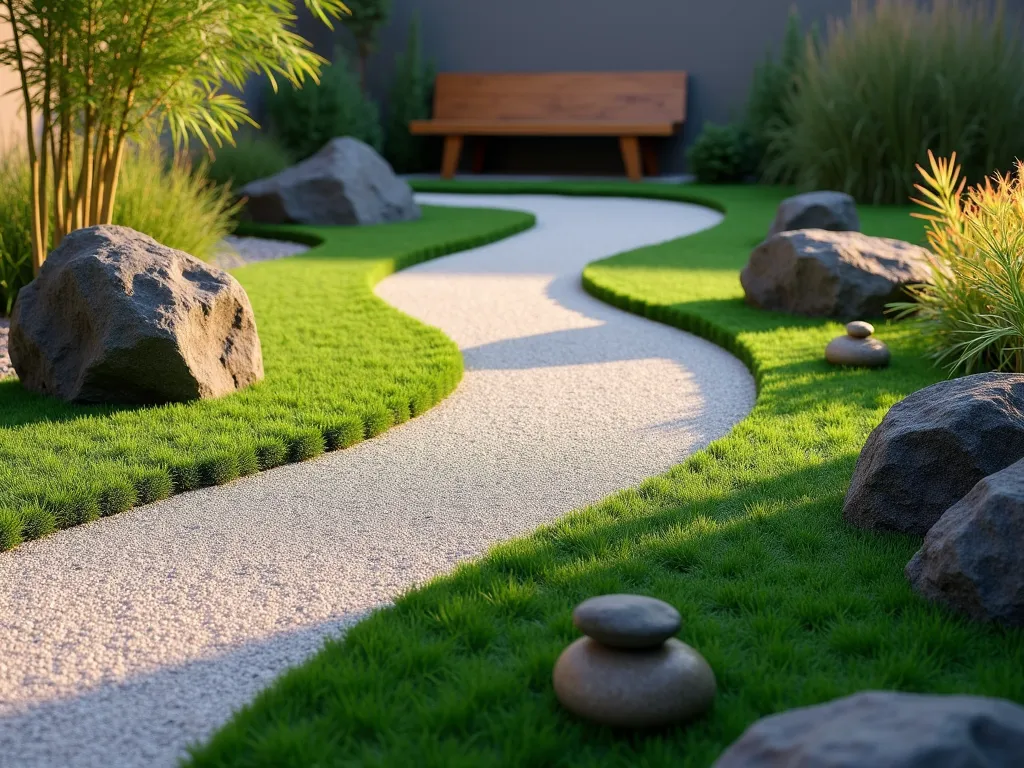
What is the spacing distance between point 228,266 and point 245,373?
3.84m

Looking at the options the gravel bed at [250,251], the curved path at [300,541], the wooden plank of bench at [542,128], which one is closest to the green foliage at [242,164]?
the gravel bed at [250,251]

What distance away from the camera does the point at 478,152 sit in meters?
17.1

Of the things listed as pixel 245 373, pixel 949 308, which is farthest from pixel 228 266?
pixel 949 308

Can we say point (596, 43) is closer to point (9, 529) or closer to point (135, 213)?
point (135, 213)

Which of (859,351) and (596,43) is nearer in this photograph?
(859,351)

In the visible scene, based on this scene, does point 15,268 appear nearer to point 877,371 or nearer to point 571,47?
point 877,371

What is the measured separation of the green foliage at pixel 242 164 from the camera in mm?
11227

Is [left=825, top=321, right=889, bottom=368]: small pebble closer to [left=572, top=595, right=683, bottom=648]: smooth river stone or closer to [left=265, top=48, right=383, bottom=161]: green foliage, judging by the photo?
[left=572, top=595, right=683, bottom=648]: smooth river stone

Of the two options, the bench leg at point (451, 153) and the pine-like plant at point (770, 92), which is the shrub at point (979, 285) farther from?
the bench leg at point (451, 153)

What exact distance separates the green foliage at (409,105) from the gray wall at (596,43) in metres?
0.65

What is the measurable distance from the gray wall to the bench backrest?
487 millimetres

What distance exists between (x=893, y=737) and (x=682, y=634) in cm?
91

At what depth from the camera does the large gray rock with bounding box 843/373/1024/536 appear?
2.75 metres

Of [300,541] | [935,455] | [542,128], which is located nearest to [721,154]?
[542,128]
